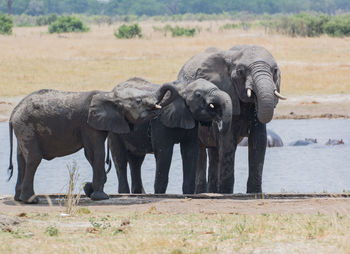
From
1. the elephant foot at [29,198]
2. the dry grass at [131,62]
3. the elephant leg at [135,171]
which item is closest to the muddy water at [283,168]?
the elephant leg at [135,171]

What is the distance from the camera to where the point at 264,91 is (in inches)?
415

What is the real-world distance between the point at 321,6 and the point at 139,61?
112833 mm

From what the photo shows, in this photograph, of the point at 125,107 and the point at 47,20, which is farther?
the point at 47,20

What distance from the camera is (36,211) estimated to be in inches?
377

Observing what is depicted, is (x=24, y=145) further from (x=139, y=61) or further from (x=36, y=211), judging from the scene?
(x=139, y=61)

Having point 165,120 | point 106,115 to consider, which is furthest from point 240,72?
point 106,115

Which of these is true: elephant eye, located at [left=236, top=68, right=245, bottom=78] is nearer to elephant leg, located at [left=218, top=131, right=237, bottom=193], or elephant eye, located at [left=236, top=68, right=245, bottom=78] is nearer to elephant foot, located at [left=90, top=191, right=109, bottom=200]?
elephant leg, located at [left=218, top=131, right=237, bottom=193]

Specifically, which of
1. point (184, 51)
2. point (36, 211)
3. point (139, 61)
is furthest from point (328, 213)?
point (184, 51)

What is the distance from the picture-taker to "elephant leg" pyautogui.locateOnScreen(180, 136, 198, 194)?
11.3 m

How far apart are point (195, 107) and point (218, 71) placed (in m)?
0.86

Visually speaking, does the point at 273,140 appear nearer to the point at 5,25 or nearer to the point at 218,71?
the point at 218,71

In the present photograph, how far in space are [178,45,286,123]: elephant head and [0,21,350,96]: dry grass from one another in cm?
1532

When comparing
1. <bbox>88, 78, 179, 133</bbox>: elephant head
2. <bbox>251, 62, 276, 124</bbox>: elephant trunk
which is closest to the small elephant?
<bbox>251, 62, 276, 124</bbox>: elephant trunk

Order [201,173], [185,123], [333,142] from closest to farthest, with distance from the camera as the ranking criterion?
[185,123] → [201,173] → [333,142]
